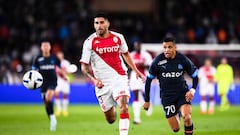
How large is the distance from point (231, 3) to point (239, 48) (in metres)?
9.00

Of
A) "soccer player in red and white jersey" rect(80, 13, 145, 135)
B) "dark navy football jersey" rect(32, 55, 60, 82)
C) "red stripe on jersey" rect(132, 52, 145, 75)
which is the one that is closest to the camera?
"soccer player in red and white jersey" rect(80, 13, 145, 135)

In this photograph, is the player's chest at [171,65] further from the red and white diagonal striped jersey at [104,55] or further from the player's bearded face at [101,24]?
the player's bearded face at [101,24]

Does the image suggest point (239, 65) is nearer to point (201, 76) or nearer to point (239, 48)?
point (239, 48)

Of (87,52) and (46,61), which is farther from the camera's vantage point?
(46,61)

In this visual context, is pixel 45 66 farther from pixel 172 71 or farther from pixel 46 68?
pixel 172 71

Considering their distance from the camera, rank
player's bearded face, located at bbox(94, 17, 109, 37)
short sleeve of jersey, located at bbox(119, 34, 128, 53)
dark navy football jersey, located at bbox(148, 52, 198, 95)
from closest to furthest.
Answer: dark navy football jersey, located at bbox(148, 52, 198, 95) < player's bearded face, located at bbox(94, 17, 109, 37) < short sleeve of jersey, located at bbox(119, 34, 128, 53)

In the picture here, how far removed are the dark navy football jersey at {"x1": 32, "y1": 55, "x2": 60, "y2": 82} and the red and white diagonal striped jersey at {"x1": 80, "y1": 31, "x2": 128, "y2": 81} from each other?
18.3 ft

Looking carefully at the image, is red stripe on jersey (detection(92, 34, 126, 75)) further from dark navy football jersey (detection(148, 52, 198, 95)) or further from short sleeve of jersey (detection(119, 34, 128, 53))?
dark navy football jersey (detection(148, 52, 198, 95))

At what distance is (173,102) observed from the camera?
547 inches

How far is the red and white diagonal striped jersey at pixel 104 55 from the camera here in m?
13.9

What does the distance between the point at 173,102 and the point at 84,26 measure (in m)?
24.9

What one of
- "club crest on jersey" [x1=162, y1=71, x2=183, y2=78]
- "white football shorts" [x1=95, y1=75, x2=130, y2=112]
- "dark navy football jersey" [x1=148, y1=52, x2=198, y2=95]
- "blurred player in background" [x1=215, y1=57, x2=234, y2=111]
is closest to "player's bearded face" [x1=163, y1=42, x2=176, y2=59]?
"dark navy football jersey" [x1=148, y1=52, x2=198, y2=95]

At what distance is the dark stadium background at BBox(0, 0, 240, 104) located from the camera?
34969 millimetres

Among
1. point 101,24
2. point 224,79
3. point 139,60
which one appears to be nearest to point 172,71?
point 101,24
